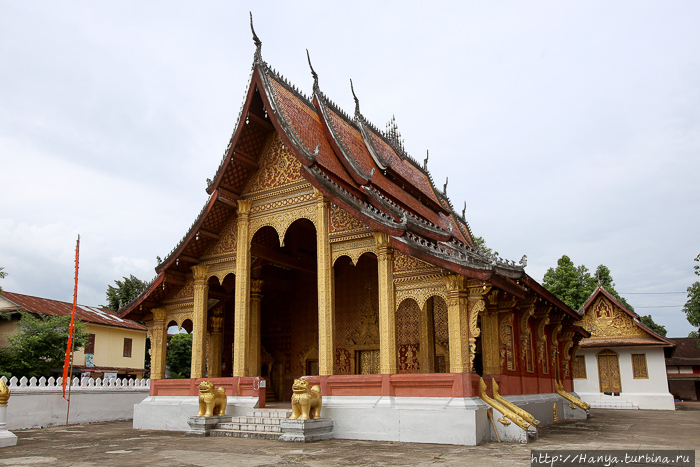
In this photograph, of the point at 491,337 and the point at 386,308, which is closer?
the point at 386,308

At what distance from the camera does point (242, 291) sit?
12180mm

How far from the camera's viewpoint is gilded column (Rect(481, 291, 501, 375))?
11.1 meters

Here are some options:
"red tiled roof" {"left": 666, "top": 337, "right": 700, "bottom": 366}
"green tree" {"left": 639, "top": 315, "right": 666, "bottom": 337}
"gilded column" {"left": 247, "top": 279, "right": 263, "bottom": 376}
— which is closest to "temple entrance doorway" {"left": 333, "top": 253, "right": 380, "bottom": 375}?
A: "gilded column" {"left": 247, "top": 279, "right": 263, "bottom": 376}

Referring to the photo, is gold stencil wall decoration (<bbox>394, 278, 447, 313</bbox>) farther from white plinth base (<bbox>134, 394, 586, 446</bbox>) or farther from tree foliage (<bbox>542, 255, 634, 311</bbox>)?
tree foliage (<bbox>542, 255, 634, 311</bbox>)

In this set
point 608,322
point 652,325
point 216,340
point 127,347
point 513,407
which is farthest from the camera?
point 652,325

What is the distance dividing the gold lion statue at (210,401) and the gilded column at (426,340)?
4626mm

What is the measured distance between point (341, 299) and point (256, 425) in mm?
5190

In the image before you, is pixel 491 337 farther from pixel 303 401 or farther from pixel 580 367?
pixel 580 367

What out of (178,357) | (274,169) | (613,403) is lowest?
(613,403)

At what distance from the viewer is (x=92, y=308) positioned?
27.3 meters

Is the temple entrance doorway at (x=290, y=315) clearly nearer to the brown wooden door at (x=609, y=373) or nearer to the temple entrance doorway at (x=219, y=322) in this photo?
the temple entrance doorway at (x=219, y=322)

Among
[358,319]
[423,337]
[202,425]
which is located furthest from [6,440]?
[423,337]

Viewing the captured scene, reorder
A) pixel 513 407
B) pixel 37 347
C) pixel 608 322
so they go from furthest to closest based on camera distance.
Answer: pixel 608 322
pixel 37 347
pixel 513 407

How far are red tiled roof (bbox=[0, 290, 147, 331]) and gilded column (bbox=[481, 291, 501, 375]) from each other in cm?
1449
